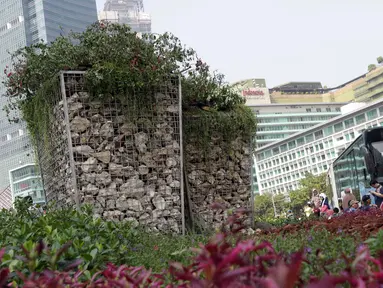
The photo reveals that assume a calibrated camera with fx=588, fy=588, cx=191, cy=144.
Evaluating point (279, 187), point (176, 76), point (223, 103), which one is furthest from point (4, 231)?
point (279, 187)

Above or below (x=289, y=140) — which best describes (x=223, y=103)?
below

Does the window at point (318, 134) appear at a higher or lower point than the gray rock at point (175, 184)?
higher

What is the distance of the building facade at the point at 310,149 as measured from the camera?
105 m

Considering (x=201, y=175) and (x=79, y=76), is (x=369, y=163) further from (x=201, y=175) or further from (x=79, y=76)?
(x=79, y=76)

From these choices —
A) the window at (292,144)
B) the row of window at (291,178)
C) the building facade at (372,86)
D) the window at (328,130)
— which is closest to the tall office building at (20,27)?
the row of window at (291,178)

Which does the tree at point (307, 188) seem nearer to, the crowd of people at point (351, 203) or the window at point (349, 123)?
the window at point (349, 123)

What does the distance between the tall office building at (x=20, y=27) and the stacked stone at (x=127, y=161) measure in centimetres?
11980

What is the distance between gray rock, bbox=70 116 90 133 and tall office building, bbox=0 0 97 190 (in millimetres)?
120079

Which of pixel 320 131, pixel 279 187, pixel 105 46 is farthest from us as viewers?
pixel 279 187

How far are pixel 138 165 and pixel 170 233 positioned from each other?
48.0 inches

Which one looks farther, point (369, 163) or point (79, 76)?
point (369, 163)

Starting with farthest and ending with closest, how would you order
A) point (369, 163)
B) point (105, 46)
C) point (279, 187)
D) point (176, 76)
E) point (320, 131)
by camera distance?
point (279, 187) → point (320, 131) → point (369, 163) → point (176, 76) → point (105, 46)

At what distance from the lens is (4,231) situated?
504cm

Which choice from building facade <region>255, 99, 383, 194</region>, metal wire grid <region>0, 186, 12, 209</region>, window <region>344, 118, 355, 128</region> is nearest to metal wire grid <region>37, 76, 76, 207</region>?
metal wire grid <region>0, 186, 12, 209</region>
